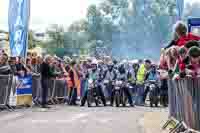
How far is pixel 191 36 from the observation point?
12.2 meters

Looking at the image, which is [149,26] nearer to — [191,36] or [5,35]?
[5,35]

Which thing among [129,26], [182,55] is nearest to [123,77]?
[182,55]

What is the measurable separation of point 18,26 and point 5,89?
378 centimetres

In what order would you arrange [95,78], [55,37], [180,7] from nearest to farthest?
1. [180,7]
2. [95,78]
3. [55,37]

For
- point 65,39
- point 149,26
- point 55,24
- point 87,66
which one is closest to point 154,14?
point 149,26

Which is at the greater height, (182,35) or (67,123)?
(182,35)

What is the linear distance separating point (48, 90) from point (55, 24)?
7798cm

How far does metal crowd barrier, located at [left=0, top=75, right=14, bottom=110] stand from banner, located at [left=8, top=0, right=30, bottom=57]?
2.65 meters

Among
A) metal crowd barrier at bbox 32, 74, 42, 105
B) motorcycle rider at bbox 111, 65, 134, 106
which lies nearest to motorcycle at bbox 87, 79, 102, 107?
motorcycle rider at bbox 111, 65, 134, 106

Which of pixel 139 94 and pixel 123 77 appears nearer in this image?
pixel 123 77

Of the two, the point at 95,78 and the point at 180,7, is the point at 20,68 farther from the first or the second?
the point at 180,7

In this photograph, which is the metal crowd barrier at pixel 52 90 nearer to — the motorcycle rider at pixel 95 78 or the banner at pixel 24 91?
the banner at pixel 24 91

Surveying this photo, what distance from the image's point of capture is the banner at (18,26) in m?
23.0

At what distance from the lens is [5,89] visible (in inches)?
793
